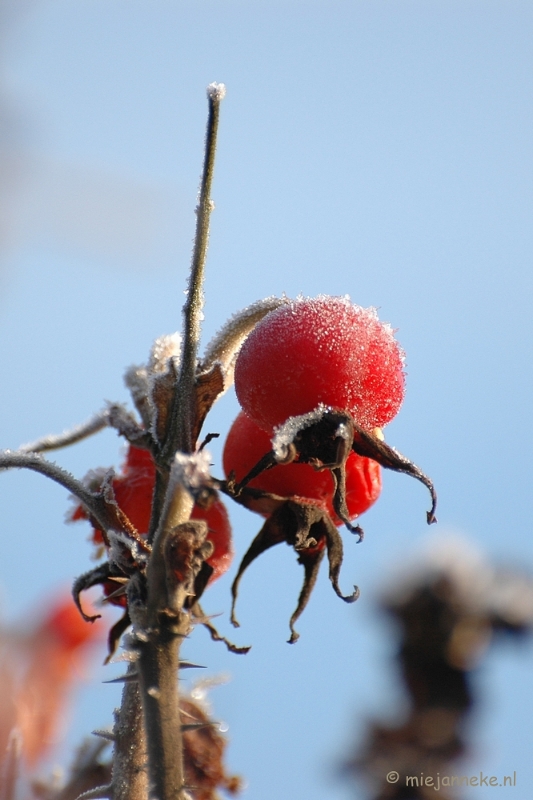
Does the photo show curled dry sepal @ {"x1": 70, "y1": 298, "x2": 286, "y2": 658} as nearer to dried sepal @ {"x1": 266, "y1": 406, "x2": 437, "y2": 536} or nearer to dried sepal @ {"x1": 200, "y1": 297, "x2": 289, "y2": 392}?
dried sepal @ {"x1": 200, "y1": 297, "x2": 289, "y2": 392}

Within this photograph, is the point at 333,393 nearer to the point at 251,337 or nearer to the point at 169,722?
the point at 251,337

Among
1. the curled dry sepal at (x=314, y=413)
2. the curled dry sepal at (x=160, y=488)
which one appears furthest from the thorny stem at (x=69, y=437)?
the curled dry sepal at (x=314, y=413)

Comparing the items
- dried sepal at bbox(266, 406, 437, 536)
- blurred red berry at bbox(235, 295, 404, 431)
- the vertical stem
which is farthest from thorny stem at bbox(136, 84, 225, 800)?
blurred red berry at bbox(235, 295, 404, 431)

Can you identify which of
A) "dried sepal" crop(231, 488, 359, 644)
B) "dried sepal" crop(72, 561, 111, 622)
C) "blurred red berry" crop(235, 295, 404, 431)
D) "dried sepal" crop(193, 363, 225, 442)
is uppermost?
"blurred red berry" crop(235, 295, 404, 431)

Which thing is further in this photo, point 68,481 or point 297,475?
point 297,475

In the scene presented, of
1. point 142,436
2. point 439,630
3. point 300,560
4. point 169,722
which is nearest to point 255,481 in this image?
point 300,560

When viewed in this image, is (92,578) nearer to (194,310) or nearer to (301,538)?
(301,538)

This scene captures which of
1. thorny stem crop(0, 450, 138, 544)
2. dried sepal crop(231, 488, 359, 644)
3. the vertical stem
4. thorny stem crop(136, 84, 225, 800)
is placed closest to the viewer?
thorny stem crop(136, 84, 225, 800)

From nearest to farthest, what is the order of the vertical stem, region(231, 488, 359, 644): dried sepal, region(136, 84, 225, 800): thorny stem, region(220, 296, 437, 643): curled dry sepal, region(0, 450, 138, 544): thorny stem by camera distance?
1. region(136, 84, 225, 800): thorny stem
2. the vertical stem
3. region(0, 450, 138, 544): thorny stem
4. region(220, 296, 437, 643): curled dry sepal
5. region(231, 488, 359, 644): dried sepal

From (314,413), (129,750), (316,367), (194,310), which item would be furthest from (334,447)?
(129,750)
